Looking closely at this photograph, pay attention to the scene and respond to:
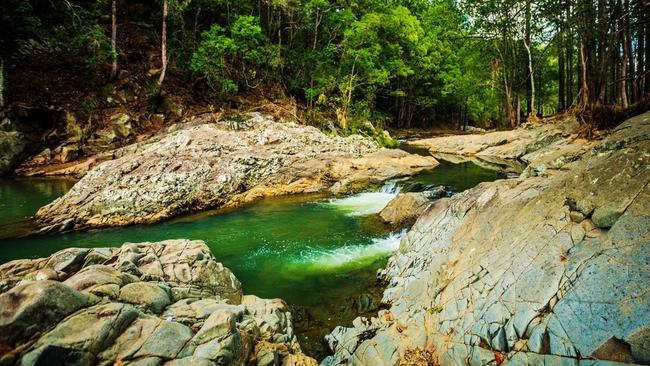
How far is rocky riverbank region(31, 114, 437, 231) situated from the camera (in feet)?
32.6

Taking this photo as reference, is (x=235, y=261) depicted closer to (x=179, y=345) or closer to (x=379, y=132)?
(x=179, y=345)

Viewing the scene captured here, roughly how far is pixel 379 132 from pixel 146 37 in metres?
17.1

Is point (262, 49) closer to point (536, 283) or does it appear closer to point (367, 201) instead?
point (367, 201)

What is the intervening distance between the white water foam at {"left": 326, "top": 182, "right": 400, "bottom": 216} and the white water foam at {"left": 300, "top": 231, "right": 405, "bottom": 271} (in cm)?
239

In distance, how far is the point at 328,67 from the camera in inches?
912

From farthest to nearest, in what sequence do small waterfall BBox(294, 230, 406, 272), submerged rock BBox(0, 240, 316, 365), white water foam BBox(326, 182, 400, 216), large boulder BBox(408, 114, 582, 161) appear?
1. large boulder BBox(408, 114, 582, 161)
2. white water foam BBox(326, 182, 400, 216)
3. small waterfall BBox(294, 230, 406, 272)
4. submerged rock BBox(0, 240, 316, 365)

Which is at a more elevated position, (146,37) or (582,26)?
(146,37)

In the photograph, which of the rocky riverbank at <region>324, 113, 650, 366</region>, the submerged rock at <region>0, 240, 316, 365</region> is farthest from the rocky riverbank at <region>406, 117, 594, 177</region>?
the submerged rock at <region>0, 240, 316, 365</region>

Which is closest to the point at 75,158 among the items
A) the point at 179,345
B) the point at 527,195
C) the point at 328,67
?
the point at 328,67

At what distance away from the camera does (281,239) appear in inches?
347

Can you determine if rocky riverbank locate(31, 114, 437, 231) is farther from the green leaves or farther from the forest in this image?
the forest

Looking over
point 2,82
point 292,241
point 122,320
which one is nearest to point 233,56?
point 2,82

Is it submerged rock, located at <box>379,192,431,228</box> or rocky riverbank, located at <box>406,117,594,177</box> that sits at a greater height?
rocky riverbank, located at <box>406,117,594,177</box>

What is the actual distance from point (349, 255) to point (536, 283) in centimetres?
468
